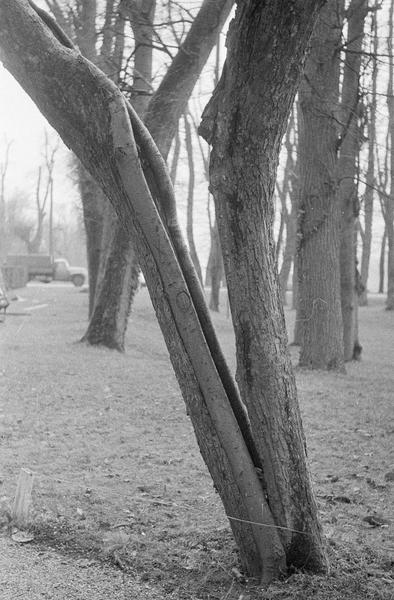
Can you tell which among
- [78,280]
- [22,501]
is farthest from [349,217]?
[78,280]

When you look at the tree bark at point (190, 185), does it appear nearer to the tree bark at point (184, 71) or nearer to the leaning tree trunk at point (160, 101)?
the leaning tree trunk at point (160, 101)

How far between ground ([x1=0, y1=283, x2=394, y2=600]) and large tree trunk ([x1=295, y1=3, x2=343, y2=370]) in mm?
1347

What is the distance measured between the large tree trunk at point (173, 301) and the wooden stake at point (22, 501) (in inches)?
58.8

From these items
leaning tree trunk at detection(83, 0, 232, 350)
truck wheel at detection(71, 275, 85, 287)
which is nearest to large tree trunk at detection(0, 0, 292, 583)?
leaning tree trunk at detection(83, 0, 232, 350)

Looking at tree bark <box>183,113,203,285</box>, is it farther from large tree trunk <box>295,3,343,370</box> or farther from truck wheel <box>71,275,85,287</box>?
large tree trunk <box>295,3,343,370</box>

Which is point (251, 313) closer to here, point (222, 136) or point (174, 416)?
point (222, 136)

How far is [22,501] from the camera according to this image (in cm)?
498

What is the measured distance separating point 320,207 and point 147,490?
25.9 ft

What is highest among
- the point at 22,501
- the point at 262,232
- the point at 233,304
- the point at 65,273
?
the point at 262,232

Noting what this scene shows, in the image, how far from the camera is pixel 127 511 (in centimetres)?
529

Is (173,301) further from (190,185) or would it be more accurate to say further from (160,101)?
(190,185)

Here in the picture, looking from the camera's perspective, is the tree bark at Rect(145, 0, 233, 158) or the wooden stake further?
the tree bark at Rect(145, 0, 233, 158)

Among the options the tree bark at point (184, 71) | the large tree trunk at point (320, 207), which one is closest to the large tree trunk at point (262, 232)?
the large tree trunk at point (320, 207)

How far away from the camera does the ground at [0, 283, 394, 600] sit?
13.7 feet
